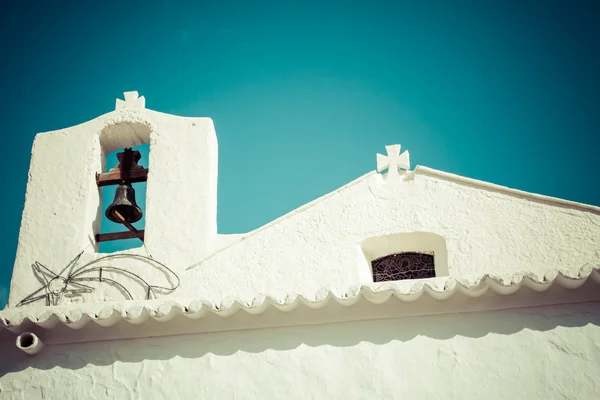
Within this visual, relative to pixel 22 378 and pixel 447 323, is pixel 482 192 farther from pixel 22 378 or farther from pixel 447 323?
pixel 22 378

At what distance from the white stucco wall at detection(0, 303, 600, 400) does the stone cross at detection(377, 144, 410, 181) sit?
2035mm

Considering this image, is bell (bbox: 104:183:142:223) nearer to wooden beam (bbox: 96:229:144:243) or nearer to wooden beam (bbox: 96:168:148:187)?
wooden beam (bbox: 96:168:148:187)

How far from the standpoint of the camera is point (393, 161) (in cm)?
638

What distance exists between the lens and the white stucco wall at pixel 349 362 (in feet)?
14.1

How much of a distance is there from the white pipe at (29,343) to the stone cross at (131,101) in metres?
2.90

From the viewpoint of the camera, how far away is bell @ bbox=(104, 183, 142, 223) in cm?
659

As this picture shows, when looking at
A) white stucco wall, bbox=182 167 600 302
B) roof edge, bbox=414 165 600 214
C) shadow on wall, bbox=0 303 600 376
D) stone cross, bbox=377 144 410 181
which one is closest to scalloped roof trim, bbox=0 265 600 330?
shadow on wall, bbox=0 303 600 376

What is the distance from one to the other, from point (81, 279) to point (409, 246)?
3.11 meters

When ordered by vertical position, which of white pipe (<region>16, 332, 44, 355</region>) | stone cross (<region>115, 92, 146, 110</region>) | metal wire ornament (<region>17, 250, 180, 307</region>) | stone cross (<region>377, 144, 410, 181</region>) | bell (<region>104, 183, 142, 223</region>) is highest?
stone cross (<region>115, 92, 146, 110</region>)

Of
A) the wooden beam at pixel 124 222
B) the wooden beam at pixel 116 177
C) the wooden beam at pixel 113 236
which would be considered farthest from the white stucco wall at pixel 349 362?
the wooden beam at pixel 116 177

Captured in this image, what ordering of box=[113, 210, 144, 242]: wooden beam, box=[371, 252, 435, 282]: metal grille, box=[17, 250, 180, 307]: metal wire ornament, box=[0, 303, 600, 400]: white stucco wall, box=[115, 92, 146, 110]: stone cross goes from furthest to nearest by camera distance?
box=[115, 92, 146, 110]: stone cross → box=[113, 210, 144, 242]: wooden beam → box=[371, 252, 435, 282]: metal grille → box=[17, 250, 180, 307]: metal wire ornament → box=[0, 303, 600, 400]: white stucco wall

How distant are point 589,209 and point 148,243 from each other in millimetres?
4051

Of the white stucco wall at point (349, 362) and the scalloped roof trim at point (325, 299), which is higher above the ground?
the scalloped roof trim at point (325, 299)

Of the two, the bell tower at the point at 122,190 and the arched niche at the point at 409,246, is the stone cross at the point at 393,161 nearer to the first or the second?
the arched niche at the point at 409,246
